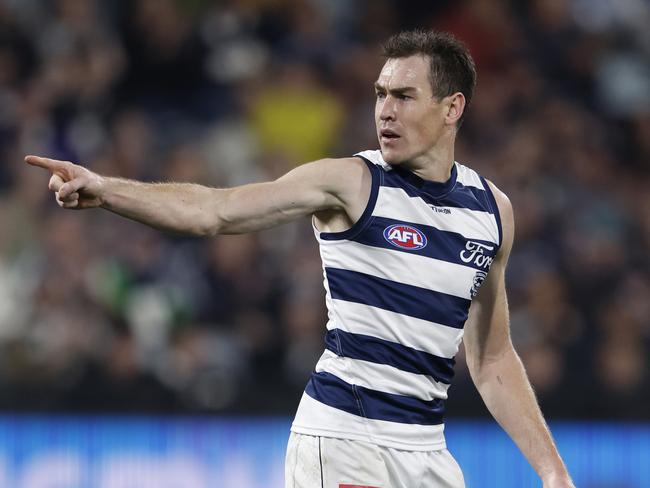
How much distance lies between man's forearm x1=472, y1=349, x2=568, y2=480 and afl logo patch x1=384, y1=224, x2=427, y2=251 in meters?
0.73

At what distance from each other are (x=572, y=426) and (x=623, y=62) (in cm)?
400

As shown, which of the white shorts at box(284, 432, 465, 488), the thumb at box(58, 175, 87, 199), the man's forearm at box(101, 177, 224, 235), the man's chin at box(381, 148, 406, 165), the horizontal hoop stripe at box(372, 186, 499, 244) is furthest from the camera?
the man's chin at box(381, 148, 406, 165)

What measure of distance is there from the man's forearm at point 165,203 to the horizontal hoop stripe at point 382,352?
25.7 inches

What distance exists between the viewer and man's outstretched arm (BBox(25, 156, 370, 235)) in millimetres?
3711

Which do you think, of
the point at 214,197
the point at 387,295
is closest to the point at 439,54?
the point at 387,295

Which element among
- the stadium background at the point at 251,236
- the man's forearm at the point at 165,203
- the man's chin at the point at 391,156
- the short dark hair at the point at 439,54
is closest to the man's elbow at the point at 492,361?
the man's chin at the point at 391,156

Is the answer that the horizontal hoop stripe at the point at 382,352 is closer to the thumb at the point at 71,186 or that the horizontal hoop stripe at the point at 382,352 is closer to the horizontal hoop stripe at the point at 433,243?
the horizontal hoop stripe at the point at 433,243

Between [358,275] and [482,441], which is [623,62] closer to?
[482,441]

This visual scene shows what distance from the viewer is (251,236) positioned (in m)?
8.61

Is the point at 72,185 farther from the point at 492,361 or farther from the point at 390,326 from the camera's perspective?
the point at 492,361

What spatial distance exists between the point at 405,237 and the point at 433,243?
0.12 meters

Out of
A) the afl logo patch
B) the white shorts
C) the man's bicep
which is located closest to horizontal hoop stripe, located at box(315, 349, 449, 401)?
the white shorts

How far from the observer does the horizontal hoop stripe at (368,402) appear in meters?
4.25

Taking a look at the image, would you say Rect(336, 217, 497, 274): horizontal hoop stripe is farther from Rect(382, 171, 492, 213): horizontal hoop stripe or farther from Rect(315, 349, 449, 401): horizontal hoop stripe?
Rect(315, 349, 449, 401): horizontal hoop stripe
